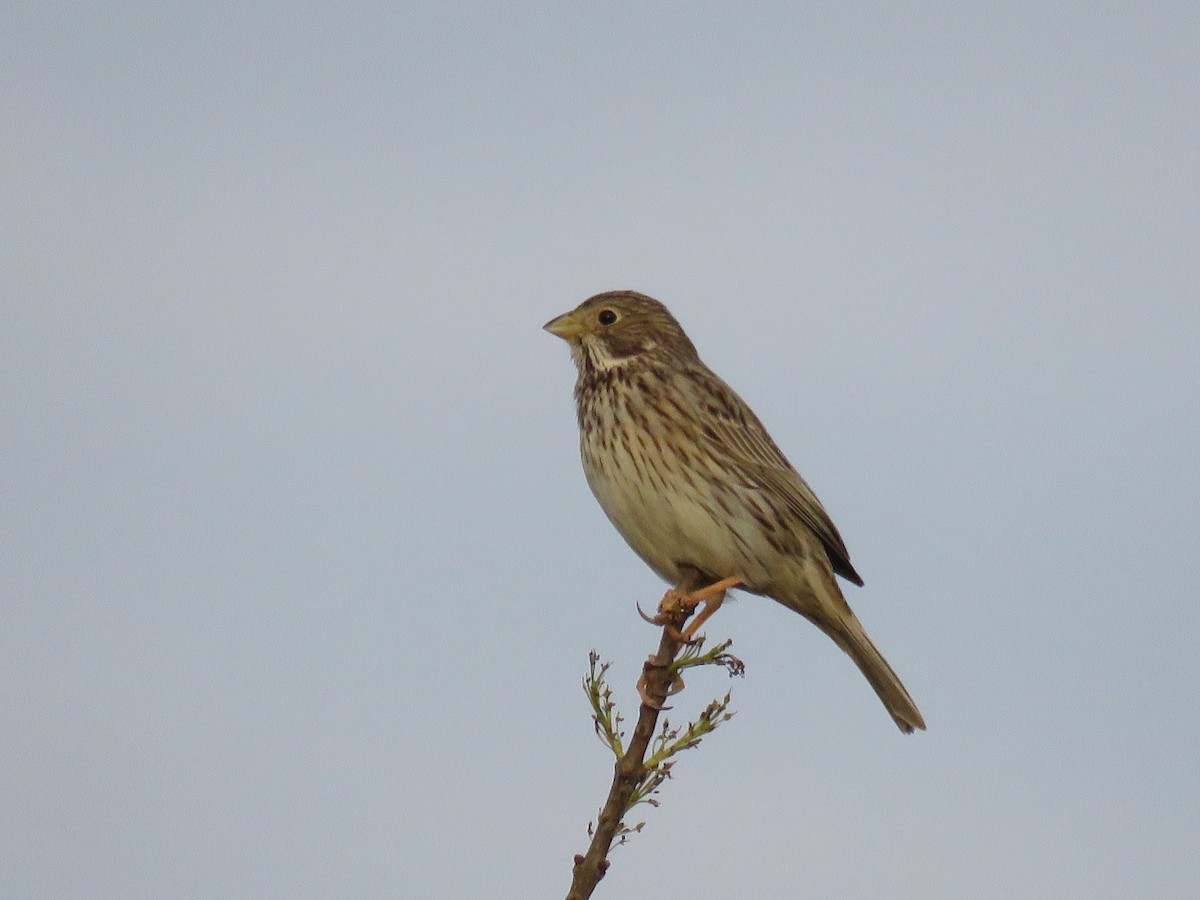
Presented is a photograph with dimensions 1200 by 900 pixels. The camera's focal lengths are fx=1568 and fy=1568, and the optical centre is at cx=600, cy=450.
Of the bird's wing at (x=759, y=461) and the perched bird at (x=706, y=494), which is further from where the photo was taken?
the bird's wing at (x=759, y=461)

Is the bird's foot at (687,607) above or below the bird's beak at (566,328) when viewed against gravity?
below

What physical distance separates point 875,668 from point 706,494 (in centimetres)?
153

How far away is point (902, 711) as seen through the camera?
929 centimetres

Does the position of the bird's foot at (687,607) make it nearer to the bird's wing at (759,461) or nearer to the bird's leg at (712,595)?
the bird's leg at (712,595)

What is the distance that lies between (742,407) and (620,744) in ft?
15.0

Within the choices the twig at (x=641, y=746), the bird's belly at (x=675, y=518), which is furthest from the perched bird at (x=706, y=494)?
the twig at (x=641, y=746)

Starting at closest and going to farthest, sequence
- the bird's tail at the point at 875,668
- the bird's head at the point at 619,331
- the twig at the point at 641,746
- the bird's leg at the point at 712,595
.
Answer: the twig at the point at 641,746 → the bird's leg at the point at 712,595 → the bird's tail at the point at 875,668 → the bird's head at the point at 619,331

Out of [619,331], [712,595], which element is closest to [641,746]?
[712,595]

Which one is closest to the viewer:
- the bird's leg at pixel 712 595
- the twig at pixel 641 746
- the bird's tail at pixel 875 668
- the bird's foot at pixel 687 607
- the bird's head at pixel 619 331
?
the twig at pixel 641 746

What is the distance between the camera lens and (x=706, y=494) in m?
9.05

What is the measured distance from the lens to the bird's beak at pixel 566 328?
10133mm

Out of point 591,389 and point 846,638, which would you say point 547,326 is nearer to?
point 591,389

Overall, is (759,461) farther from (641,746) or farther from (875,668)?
(641,746)

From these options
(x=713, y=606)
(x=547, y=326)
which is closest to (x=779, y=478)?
(x=713, y=606)
